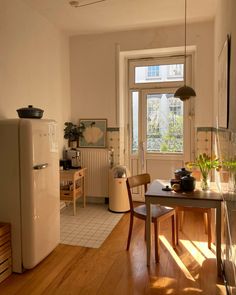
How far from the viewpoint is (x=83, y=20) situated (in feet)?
13.5

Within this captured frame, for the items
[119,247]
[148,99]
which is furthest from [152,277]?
[148,99]

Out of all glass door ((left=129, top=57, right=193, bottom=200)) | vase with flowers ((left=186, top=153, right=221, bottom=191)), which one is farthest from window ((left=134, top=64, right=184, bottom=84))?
vase with flowers ((left=186, top=153, right=221, bottom=191))

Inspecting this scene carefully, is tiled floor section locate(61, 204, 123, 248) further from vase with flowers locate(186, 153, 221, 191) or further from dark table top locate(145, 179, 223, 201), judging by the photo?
vase with flowers locate(186, 153, 221, 191)

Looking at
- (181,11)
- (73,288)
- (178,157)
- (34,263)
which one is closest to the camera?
(73,288)

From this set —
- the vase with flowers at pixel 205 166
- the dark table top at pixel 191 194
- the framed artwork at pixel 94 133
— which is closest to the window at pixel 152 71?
the framed artwork at pixel 94 133

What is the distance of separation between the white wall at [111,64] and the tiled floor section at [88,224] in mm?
1473

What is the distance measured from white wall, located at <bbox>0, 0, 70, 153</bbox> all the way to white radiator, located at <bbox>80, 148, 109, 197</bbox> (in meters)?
0.52

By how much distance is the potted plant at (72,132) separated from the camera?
15.1 ft

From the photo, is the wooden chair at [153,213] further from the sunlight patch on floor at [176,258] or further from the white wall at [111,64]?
the white wall at [111,64]

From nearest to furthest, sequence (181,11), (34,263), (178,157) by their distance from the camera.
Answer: (34,263) < (181,11) < (178,157)

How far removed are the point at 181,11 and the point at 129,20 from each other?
75 cm

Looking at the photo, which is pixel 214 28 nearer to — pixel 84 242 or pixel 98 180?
pixel 98 180

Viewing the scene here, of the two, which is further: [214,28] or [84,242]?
[214,28]

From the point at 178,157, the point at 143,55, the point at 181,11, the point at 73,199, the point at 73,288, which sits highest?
the point at 181,11
